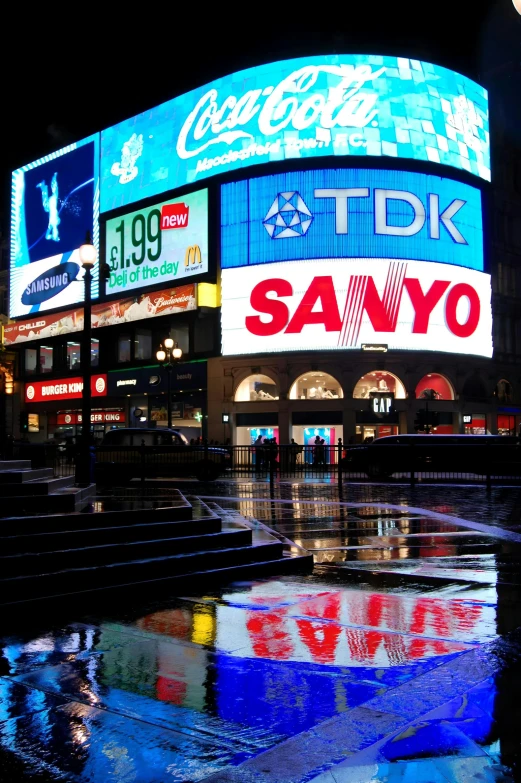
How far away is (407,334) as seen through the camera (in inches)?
1688

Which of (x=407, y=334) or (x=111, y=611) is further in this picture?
(x=407, y=334)

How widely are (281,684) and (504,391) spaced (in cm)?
4901

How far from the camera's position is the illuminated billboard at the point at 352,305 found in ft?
139

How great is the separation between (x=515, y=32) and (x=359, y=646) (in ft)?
157

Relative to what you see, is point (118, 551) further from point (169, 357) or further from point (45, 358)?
point (45, 358)

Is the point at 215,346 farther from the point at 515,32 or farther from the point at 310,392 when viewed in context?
the point at 515,32

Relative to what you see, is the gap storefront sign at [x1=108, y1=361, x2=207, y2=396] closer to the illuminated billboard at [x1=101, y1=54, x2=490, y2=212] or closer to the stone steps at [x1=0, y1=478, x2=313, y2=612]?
the illuminated billboard at [x1=101, y1=54, x2=490, y2=212]

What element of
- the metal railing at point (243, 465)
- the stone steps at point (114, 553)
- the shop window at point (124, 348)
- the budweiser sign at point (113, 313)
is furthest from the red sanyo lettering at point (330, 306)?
the stone steps at point (114, 553)

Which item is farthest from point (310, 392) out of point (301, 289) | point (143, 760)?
point (143, 760)

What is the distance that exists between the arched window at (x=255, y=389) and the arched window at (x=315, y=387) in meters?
1.60

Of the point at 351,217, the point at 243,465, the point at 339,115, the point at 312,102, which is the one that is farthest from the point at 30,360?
the point at 243,465

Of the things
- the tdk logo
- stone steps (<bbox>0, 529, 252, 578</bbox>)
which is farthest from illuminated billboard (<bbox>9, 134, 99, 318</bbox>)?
stone steps (<bbox>0, 529, 252, 578</bbox>)

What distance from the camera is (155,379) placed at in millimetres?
49844

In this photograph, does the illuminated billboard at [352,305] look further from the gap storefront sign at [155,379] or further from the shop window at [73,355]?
the shop window at [73,355]
